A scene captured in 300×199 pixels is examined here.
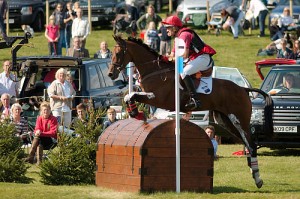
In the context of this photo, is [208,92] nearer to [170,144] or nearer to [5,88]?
[170,144]

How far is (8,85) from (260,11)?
70.7ft

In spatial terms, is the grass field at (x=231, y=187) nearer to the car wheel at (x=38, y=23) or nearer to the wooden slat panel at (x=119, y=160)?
the wooden slat panel at (x=119, y=160)

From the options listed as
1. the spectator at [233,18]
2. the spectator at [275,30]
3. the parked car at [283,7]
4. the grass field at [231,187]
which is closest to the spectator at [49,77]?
the grass field at [231,187]

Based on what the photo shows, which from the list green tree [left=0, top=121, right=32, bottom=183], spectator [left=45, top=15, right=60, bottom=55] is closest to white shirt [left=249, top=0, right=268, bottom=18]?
spectator [left=45, top=15, right=60, bottom=55]

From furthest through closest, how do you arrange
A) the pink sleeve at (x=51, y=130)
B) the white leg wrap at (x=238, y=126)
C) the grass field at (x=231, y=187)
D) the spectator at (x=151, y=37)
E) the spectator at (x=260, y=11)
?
the spectator at (x=260, y=11) → the spectator at (x=151, y=37) → the pink sleeve at (x=51, y=130) → the white leg wrap at (x=238, y=126) → the grass field at (x=231, y=187)

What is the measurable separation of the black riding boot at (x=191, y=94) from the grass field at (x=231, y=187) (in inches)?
53.6

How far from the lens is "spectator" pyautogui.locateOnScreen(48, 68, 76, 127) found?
24.2 meters

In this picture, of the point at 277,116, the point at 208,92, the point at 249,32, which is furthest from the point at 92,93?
the point at 249,32

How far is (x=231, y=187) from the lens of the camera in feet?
57.4

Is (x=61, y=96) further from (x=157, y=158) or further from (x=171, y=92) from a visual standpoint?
(x=157, y=158)

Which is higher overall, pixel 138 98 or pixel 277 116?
pixel 138 98

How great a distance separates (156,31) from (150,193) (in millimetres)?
21258

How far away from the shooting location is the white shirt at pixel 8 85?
26344 mm

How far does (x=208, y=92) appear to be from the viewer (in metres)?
17.8
